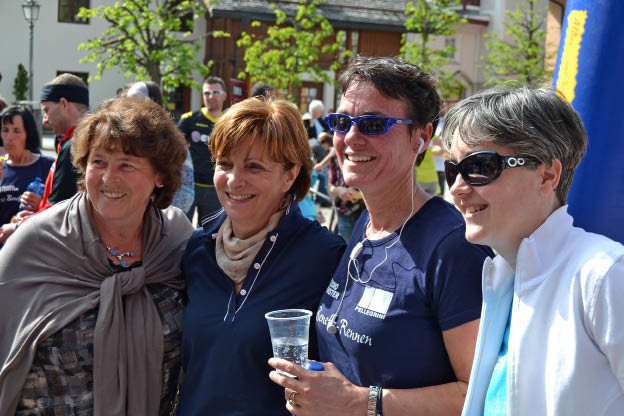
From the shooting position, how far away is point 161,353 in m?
3.01

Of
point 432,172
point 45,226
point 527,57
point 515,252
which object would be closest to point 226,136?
point 45,226

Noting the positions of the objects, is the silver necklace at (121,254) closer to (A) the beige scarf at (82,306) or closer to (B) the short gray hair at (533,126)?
(A) the beige scarf at (82,306)

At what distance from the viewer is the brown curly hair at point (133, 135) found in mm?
3088

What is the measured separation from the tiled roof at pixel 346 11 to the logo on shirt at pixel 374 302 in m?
32.5

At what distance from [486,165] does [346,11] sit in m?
36.9

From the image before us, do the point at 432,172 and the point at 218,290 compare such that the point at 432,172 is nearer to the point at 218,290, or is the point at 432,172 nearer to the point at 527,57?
the point at 218,290

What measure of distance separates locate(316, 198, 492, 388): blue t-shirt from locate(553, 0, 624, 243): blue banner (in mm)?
913

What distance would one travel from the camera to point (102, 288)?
2996 mm

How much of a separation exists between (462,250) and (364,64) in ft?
2.73

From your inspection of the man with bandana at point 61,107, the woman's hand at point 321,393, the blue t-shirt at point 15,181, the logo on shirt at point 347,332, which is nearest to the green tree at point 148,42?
the blue t-shirt at point 15,181

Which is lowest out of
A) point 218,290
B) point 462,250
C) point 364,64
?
point 218,290

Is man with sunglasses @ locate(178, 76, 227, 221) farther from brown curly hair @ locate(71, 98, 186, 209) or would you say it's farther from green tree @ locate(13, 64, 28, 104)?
green tree @ locate(13, 64, 28, 104)

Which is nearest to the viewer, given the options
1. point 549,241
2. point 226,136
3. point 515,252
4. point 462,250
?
point 549,241

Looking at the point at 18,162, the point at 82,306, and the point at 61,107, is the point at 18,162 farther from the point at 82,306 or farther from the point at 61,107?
the point at 82,306
